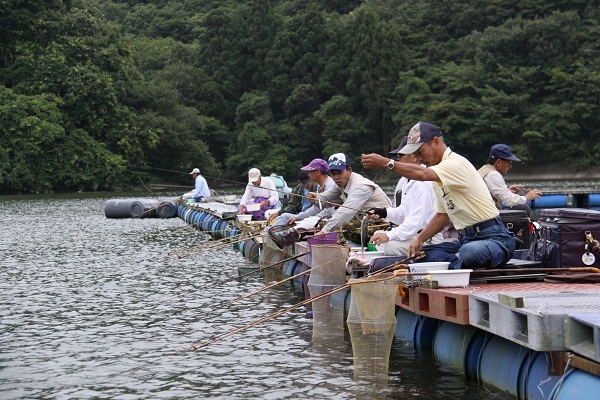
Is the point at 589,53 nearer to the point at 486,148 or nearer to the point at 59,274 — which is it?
the point at 486,148

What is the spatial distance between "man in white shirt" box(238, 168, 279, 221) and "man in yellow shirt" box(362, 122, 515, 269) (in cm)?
1173

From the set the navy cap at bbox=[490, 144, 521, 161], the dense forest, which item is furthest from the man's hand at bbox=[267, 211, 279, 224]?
the dense forest

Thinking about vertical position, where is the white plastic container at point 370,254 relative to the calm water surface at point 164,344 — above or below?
A: above

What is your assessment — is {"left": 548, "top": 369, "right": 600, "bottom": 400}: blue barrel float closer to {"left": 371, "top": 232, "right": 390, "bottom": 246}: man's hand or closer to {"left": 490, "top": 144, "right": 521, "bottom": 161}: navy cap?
{"left": 371, "top": 232, "right": 390, "bottom": 246}: man's hand

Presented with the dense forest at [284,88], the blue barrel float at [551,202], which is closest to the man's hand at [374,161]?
the blue barrel float at [551,202]

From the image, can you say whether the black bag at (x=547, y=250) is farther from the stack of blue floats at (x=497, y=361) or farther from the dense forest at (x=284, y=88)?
the dense forest at (x=284, y=88)

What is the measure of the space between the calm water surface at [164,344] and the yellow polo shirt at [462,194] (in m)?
1.33

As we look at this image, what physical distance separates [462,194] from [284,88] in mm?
74725

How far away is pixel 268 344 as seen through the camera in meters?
10.6

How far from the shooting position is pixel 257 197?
21.5m

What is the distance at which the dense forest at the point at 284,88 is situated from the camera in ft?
209

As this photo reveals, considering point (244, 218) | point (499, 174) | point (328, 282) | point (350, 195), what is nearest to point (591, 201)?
point (244, 218)

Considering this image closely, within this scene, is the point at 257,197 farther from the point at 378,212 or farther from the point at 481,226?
the point at 481,226

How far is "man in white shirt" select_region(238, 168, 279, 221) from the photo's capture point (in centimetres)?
2089
